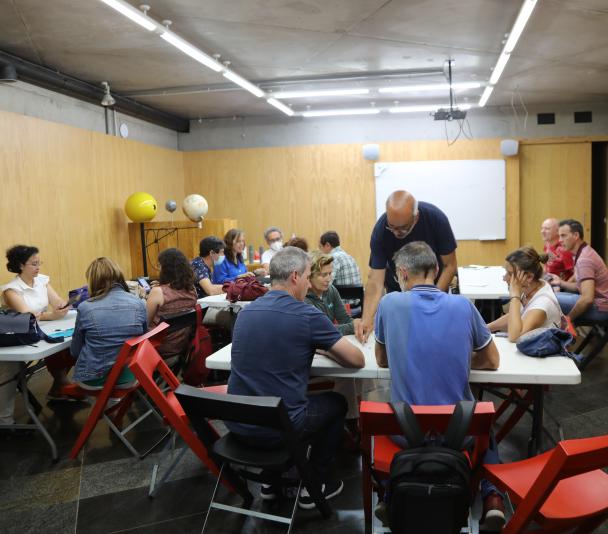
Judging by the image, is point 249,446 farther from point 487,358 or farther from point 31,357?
point 31,357

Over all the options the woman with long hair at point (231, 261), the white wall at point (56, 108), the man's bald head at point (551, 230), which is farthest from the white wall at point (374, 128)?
the woman with long hair at point (231, 261)

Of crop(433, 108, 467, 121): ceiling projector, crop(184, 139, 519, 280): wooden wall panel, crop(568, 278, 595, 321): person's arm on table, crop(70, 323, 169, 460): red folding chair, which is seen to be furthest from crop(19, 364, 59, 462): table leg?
crop(184, 139, 519, 280): wooden wall panel

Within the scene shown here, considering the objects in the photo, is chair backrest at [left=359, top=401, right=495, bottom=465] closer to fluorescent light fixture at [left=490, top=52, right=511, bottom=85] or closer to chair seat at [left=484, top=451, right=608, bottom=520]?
chair seat at [left=484, top=451, right=608, bottom=520]

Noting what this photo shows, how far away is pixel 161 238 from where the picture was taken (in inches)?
302

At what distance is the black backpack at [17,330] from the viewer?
333cm

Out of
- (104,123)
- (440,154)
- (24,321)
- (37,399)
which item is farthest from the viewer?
(440,154)

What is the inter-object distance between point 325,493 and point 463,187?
729 cm

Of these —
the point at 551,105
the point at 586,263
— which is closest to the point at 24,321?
the point at 586,263

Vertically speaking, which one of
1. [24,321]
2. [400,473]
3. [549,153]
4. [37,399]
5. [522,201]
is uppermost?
[549,153]

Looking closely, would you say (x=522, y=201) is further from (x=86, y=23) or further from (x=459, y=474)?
(x=459, y=474)

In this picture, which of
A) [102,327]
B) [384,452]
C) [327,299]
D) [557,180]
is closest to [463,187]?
[557,180]

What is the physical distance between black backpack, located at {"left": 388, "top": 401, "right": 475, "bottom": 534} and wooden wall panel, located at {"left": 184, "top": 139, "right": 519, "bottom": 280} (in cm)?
763

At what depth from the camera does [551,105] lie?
9188 mm

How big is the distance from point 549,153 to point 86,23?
7.53 metres
